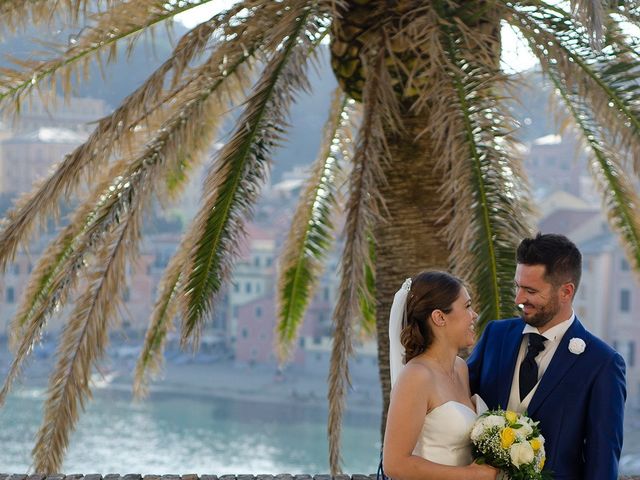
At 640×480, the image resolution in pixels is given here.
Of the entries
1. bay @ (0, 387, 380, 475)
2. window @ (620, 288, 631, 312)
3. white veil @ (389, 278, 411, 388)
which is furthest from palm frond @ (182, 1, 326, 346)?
window @ (620, 288, 631, 312)

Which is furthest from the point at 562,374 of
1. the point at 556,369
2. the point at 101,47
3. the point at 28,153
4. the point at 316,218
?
the point at 28,153

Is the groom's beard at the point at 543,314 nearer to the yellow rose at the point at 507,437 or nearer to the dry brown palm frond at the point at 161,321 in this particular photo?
the yellow rose at the point at 507,437

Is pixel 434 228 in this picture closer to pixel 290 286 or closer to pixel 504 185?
pixel 504 185

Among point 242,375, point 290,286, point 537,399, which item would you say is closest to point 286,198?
point 242,375

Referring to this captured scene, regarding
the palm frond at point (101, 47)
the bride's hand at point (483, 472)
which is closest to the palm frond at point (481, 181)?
the palm frond at point (101, 47)

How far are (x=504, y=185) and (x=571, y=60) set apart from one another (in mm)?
776

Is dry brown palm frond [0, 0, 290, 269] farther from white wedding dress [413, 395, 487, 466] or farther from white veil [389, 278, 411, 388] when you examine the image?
white wedding dress [413, 395, 487, 466]

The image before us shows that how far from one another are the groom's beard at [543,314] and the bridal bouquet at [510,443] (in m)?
0.25

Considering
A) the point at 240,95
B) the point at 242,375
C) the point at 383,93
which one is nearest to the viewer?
the point at 383,93

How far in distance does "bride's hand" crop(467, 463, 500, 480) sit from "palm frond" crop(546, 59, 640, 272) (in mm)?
3738

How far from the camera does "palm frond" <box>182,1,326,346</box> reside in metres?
4.73

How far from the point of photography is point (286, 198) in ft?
229

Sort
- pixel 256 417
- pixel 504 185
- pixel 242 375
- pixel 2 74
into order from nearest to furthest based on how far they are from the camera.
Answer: pixel 504 185
pixel 2 74
pixel 256 417
pixel 242 375

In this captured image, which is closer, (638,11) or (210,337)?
(638,11)
